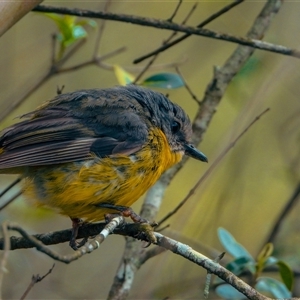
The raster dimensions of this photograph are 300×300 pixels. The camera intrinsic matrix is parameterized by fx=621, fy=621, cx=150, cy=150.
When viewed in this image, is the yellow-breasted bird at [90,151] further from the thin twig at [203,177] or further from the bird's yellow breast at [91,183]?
the thin twig at [203,177]

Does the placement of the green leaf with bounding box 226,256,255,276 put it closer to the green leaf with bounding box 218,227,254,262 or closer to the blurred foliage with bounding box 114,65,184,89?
the green leaf with bounding box 218,227,254,262

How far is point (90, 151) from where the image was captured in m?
4.17

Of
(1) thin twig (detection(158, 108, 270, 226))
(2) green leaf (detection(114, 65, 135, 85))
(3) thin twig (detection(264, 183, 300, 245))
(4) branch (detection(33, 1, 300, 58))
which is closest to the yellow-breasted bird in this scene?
(1) thin twig (detection(158, 108, 270, 226))

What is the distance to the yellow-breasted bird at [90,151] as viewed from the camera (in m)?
3.99

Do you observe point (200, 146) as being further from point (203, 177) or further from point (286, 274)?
point (286, 274)

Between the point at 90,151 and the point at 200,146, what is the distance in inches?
151

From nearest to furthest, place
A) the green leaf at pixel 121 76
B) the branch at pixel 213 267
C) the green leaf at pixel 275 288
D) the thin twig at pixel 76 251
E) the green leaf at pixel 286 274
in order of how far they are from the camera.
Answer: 1. the thin twig at pixel 76 251
2. the branch at pixel 213 267
3. the green leaf at pixel 286 274
4. the green leaf at pixel 275 288
5. the green leaf at pixel 121 76

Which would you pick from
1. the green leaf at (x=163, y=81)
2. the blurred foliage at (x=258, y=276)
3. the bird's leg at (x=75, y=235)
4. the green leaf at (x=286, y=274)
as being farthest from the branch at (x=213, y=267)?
the green leaf at (x=163, y=81)

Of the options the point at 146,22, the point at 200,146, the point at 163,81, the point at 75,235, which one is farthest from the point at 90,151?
the point at 200,146

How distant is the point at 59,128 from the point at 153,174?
0.73m

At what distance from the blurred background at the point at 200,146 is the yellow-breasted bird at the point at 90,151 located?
0.74m

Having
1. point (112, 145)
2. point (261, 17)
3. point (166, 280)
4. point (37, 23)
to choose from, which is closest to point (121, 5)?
point (37, 23)

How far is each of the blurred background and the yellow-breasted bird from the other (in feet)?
2.43

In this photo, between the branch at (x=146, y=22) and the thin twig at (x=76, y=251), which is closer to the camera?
the thin twig at (x=76, y=251)
